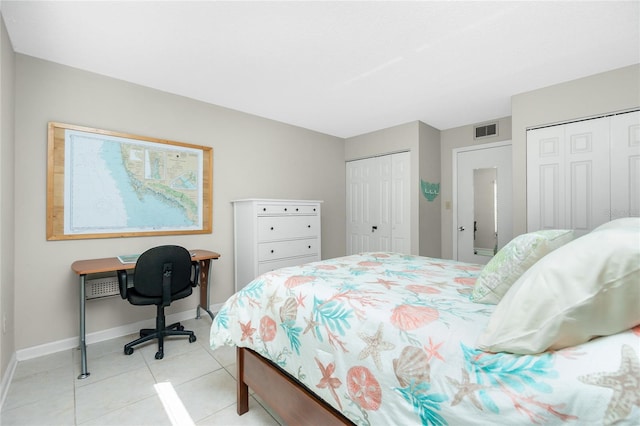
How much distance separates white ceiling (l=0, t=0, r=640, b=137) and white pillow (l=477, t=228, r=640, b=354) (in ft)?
5.64

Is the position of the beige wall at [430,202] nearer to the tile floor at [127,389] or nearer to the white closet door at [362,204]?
the white closet door at [362,204]

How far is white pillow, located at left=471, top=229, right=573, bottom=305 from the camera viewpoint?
122 cm

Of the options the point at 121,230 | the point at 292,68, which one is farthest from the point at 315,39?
the point at 121,230

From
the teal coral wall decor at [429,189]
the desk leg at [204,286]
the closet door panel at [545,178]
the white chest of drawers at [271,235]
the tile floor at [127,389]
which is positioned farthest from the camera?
the teal coral wall decor at [429,189]

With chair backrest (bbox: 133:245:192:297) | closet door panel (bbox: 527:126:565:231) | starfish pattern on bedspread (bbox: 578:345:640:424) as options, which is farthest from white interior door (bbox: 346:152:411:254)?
starfish pattern on bedspread (bbox: 578:345:640:424)

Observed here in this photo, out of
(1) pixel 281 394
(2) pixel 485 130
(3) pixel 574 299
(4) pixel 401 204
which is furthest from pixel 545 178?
(1) pixel 281 394

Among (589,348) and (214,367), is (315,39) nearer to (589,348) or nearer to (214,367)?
(589,348)

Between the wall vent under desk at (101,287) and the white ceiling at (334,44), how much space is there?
1.88 metres

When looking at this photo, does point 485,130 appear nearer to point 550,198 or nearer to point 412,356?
point 550,198

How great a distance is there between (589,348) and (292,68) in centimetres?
260

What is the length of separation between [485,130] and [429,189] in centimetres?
106

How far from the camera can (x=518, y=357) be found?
0.81 metres

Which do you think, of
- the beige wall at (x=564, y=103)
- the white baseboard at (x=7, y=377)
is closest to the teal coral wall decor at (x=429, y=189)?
the beige wall at (x=564, y=103)

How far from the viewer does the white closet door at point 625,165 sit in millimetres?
2545
